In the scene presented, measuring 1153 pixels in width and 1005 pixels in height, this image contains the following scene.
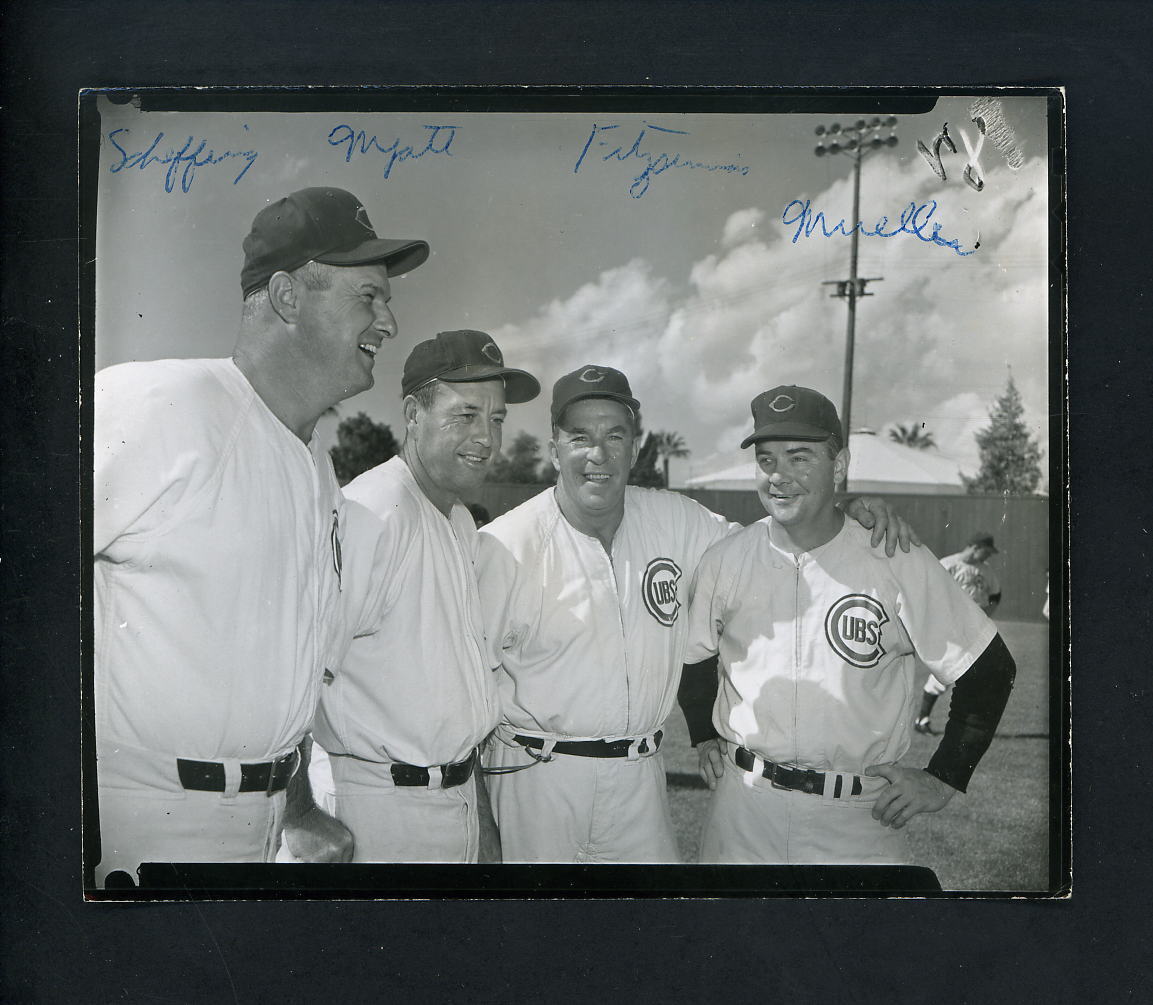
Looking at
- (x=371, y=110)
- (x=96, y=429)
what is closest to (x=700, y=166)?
(x=371, y=110)

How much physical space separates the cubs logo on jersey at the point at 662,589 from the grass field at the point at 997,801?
24cm

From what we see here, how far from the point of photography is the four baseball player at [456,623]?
7.40ft

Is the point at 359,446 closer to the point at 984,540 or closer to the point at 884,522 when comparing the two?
the point at 884,522

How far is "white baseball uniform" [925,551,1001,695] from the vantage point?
2355 millimetres

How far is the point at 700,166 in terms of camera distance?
94.5 inches

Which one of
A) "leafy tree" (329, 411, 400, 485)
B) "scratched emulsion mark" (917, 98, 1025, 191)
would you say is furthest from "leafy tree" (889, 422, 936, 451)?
"leafy tree" (329, 411, 400, 485)

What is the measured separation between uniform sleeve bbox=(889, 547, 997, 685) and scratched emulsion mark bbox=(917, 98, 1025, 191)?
2.99 ft

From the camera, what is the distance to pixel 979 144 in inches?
94.8

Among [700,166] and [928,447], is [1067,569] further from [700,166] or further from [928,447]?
[700,166]

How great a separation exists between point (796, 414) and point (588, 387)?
50cm

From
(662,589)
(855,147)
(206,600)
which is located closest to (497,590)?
(662,589)

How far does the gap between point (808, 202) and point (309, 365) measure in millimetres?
1245

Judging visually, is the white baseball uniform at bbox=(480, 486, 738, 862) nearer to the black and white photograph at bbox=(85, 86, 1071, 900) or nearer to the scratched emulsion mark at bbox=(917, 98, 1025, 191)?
the black and white photograph at bbox=(85, 86, 1071, 900)
